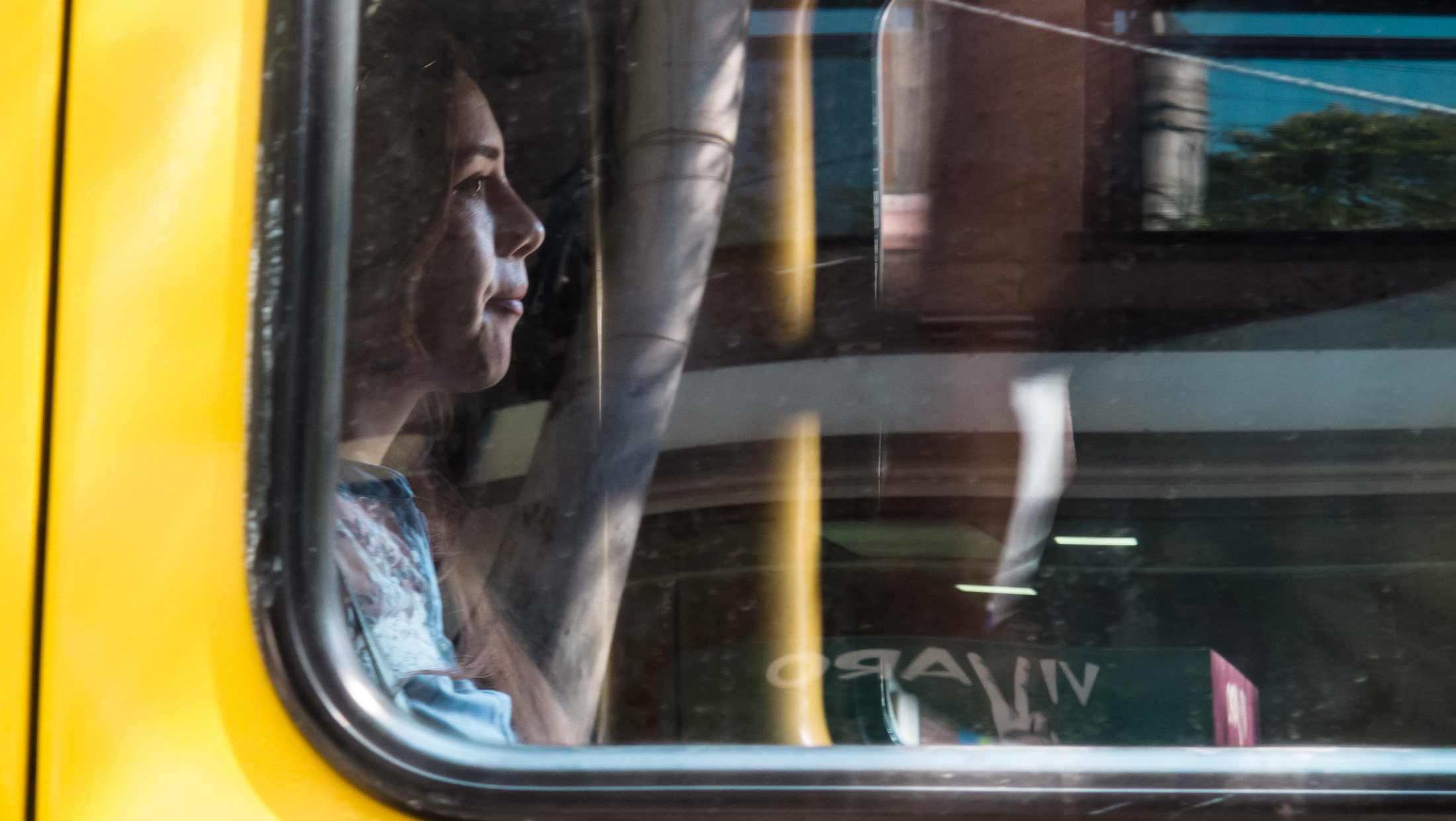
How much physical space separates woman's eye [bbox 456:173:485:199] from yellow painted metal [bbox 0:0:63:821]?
12.1 inches

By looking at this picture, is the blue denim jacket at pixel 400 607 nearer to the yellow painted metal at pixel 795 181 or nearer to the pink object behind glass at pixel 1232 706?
the yellow painted metal at pixel 795 181

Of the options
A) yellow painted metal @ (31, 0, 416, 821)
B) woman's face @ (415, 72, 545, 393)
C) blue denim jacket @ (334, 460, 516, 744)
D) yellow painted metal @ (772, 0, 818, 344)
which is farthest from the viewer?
yellow painted metal @ (772, 0, 818, 344)

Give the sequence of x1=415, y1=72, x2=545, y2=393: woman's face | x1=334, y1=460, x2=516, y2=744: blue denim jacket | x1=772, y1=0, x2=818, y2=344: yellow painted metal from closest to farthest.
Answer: x1=334, y1=460, x2=516, y2=744: blue denim jacket, x1=415, y1=72, x2=545, y2=393: woman's face, x1=772, y1=0, x2=818, y2=344: yellow painted metal

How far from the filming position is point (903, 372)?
110cm

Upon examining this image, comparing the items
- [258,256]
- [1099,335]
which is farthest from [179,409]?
[1099,335]

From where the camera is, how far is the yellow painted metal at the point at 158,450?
74cm

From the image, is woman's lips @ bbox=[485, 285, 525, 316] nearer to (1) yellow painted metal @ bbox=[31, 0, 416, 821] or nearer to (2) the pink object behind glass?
(1) yellow painted metal @ bbox=[31, 0, 416, 821]

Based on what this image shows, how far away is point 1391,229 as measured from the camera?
3.63 feet

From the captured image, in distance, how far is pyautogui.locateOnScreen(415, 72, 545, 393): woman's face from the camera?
0.95 metres

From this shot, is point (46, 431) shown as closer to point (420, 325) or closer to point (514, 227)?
point (420, 325)

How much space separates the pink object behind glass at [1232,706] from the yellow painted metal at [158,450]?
2.17 feet

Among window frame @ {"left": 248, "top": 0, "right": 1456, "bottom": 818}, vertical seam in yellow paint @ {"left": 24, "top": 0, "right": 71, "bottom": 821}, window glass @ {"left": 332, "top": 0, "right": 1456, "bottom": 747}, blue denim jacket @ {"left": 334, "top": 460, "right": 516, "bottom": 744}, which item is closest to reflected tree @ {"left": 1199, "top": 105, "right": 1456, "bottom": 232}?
window glass @ {"left": 332, "top": 0, "right": 1456, "bottom": 747}

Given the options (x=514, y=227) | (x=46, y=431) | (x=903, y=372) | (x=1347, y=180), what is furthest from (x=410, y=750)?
(x=1347, y=180)

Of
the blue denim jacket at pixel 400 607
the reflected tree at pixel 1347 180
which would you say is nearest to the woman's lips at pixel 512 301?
the blue denim jacket at pixel 400 607
